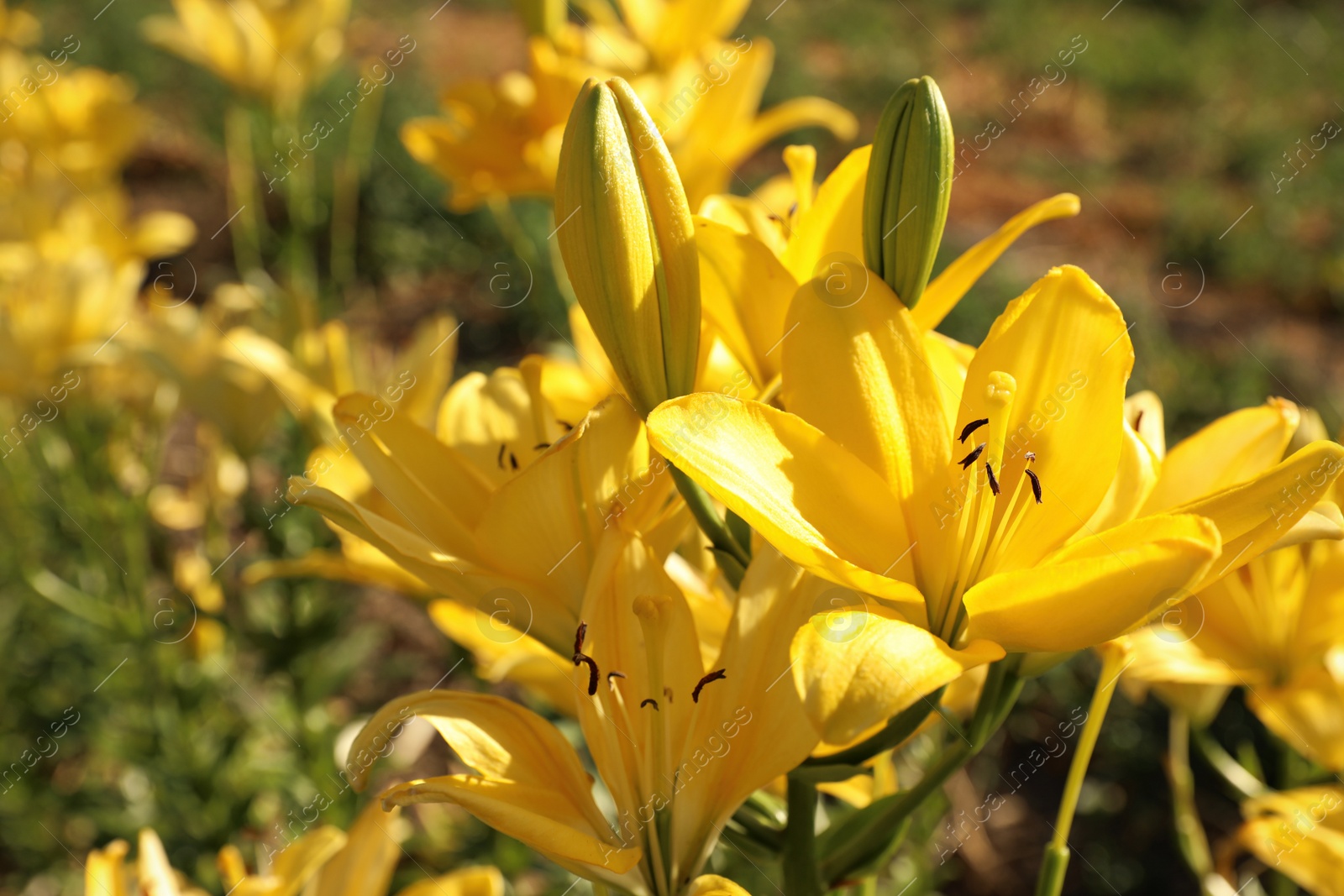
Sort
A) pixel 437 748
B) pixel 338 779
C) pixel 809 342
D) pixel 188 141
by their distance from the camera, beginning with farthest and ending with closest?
pixel 188 141 → pixel 437 748 → pixel 338 779 → pixel 809 342

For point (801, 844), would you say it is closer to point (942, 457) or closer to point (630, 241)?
point (942, 457)

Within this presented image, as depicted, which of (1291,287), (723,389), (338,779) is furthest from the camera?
(1291,287)

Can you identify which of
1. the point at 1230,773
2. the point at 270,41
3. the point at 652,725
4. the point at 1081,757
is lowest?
the point at 1230,773

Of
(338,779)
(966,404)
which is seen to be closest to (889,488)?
(966,404)

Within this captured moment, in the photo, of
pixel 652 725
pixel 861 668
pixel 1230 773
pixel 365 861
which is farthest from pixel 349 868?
pixel 1230 773

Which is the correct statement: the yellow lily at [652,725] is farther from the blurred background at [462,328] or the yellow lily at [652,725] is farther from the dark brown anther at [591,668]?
the blurred background at [462,328]

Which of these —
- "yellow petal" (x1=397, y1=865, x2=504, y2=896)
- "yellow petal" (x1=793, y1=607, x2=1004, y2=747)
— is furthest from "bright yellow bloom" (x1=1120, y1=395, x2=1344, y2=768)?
"yellow petal" (x1=397, y1=865, x2=504, y2=896)

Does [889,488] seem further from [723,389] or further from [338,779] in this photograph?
[338,779]
